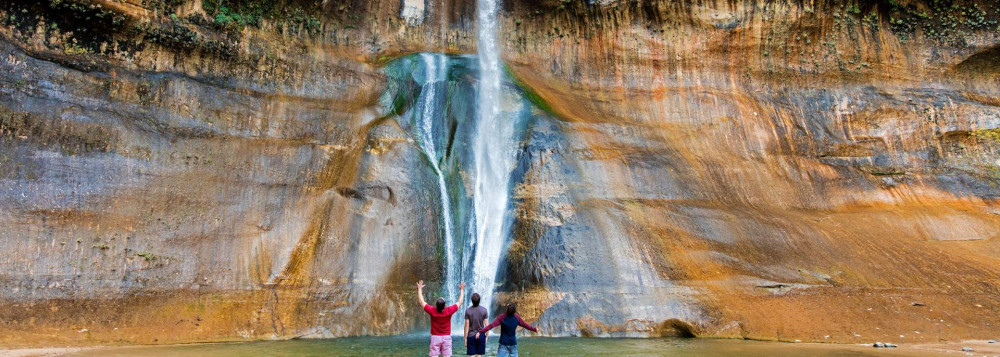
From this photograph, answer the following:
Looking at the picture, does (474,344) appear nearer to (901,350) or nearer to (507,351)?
(507,351)

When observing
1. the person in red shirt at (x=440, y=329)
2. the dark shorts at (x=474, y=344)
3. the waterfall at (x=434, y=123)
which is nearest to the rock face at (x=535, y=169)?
the waterfall at (x=434, y=123)

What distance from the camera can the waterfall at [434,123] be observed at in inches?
611

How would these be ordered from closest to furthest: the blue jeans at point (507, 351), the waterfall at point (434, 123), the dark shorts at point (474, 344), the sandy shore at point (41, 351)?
the dark shorts at point (474, 344)
the blue jeans at point (507, 351)
the sandy shore at point (41, 351)
the waterfall at point (434, 123)

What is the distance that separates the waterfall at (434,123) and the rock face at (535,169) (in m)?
0.23

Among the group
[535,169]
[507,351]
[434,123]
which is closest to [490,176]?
[535,169]

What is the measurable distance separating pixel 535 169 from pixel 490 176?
114 cm

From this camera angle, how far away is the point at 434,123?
709 inches

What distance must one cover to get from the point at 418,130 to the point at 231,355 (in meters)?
8.32

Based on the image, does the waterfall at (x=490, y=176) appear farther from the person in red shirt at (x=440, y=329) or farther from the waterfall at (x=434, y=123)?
the person in red shirt at (x=440, y=329)

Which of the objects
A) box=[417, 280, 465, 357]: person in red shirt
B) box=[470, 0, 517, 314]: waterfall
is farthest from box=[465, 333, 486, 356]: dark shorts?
box=[470, 0, 517, 314]: waterfall

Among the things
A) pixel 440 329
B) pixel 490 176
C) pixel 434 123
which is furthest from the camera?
pixel 434 123

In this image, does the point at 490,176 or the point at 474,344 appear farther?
the point at 490,176

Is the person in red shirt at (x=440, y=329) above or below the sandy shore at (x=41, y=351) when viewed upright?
above

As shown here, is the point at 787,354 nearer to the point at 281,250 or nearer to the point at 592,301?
the point at 592,301
